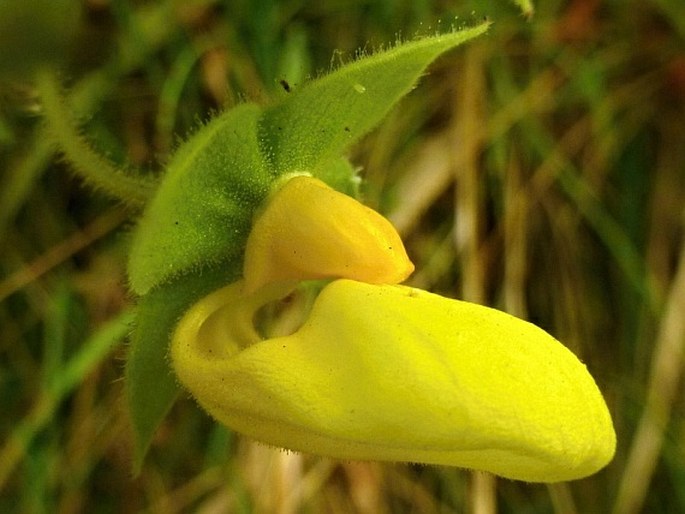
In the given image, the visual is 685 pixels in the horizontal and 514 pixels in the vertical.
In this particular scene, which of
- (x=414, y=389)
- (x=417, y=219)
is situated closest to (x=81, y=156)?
(x=414, y=389)

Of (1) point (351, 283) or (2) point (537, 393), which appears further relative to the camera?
(1) point (351, 283)

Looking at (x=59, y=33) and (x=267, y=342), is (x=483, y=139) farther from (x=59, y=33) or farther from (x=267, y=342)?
(x=267, y=342)

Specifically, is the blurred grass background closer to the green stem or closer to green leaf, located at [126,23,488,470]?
the green stem

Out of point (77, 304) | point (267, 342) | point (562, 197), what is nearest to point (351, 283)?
point (267, 342)

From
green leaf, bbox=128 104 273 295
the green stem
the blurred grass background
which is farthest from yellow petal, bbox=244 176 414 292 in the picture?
the blurred grass background

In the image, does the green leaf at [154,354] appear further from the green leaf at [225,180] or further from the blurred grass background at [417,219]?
the blurred grass background at [417,219]

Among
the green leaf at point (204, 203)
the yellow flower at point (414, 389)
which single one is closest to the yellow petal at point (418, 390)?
the yellow flower at point (414, 389)
